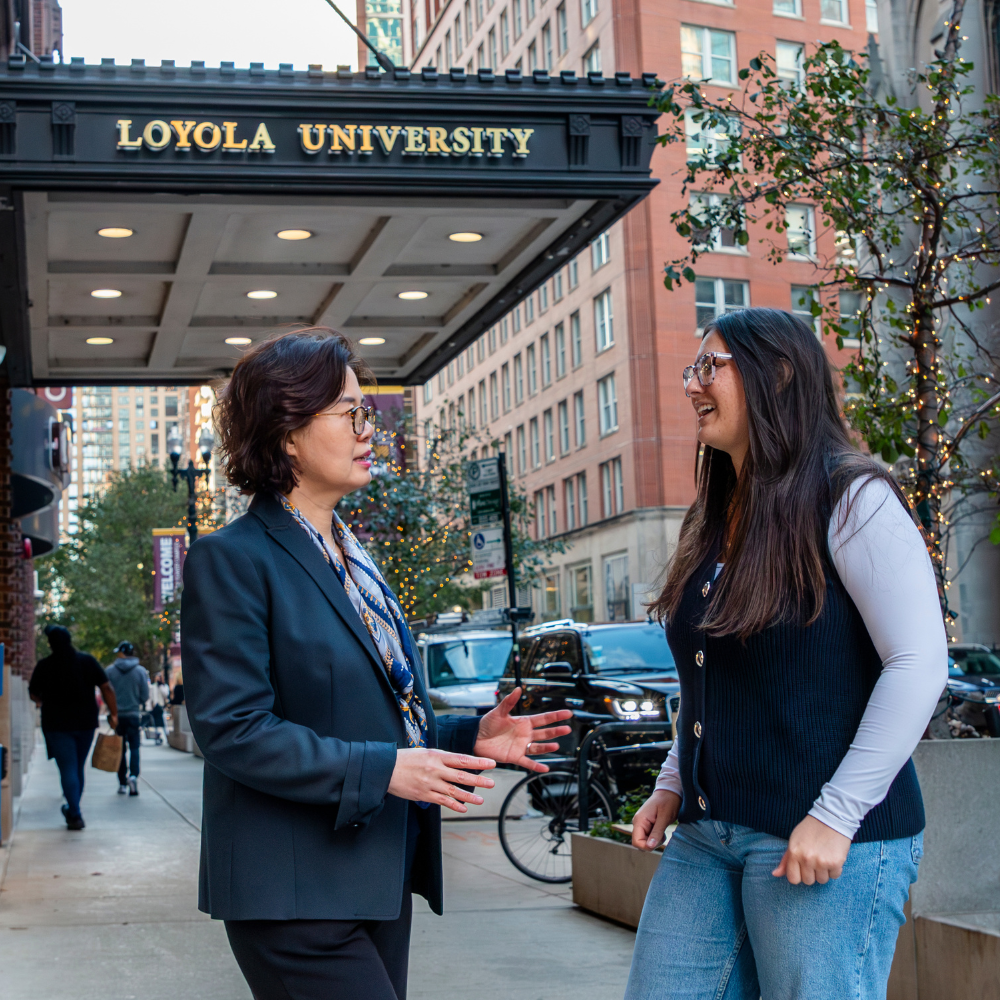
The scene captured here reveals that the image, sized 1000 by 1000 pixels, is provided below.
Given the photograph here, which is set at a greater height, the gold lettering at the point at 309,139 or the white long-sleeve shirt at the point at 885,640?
the gold lettering at the point at 309,139

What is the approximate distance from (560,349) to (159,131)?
4758 centimetres

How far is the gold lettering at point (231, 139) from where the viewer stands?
8820 mm

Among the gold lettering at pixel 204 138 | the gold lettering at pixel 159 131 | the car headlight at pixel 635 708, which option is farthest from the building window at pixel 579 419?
the gold lettering at pixel 159 131

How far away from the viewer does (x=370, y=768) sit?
92.3 inches

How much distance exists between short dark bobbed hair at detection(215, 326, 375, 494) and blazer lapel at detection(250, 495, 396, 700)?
98 millimetres

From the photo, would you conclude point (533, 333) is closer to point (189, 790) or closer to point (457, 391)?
point (457, 391)

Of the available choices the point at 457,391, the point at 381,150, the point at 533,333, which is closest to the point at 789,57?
the point at 533,333

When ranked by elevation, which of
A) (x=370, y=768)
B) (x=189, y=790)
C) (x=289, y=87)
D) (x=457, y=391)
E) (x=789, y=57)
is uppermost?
(x=789, y=57)

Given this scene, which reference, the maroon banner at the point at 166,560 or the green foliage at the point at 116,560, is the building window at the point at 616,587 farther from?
the green foliage at the point at 116,560

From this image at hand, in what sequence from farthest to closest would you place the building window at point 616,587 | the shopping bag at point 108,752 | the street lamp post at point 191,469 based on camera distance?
the building window at point 616,587 < the street lamp post at point 191,469 < the shopping bag at point 108,752

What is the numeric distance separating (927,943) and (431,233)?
7275 mm

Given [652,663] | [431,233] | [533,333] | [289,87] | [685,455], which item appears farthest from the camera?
[533,333]

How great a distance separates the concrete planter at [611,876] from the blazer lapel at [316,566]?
4560 mm

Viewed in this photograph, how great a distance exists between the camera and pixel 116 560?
185 ft
